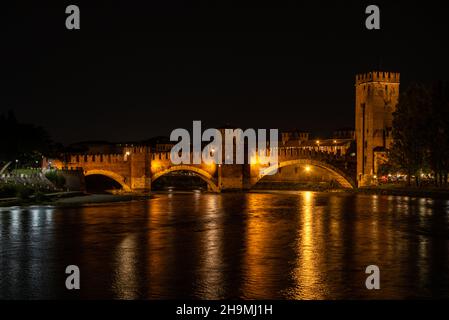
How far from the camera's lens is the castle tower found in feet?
214

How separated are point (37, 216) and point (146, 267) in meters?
15.9

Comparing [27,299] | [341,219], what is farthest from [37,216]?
[27,299]

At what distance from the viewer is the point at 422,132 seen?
47250 mm

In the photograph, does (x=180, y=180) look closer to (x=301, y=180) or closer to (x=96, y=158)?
(x=301, y=180)

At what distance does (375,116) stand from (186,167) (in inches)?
Result: 769

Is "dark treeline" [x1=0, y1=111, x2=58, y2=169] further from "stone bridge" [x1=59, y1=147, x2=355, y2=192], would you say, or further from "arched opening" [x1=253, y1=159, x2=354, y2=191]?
"arched opening" [x1=253, y1=159, x2=354, y2=191]

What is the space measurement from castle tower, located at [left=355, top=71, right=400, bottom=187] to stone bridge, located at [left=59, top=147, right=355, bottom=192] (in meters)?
1.63

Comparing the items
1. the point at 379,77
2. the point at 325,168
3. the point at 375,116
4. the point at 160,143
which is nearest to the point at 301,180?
the point at 325,168

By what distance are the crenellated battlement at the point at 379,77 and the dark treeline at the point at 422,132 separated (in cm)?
1450

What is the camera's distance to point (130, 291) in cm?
1374

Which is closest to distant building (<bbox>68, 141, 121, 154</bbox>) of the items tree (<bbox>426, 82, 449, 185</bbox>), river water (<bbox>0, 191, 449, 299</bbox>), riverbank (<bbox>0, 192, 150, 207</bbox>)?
riverbank (<bbox>0, 192, 150, 207</bbox>)

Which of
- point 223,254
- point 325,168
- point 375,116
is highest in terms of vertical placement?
point 375,116

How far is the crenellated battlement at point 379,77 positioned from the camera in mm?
65375
